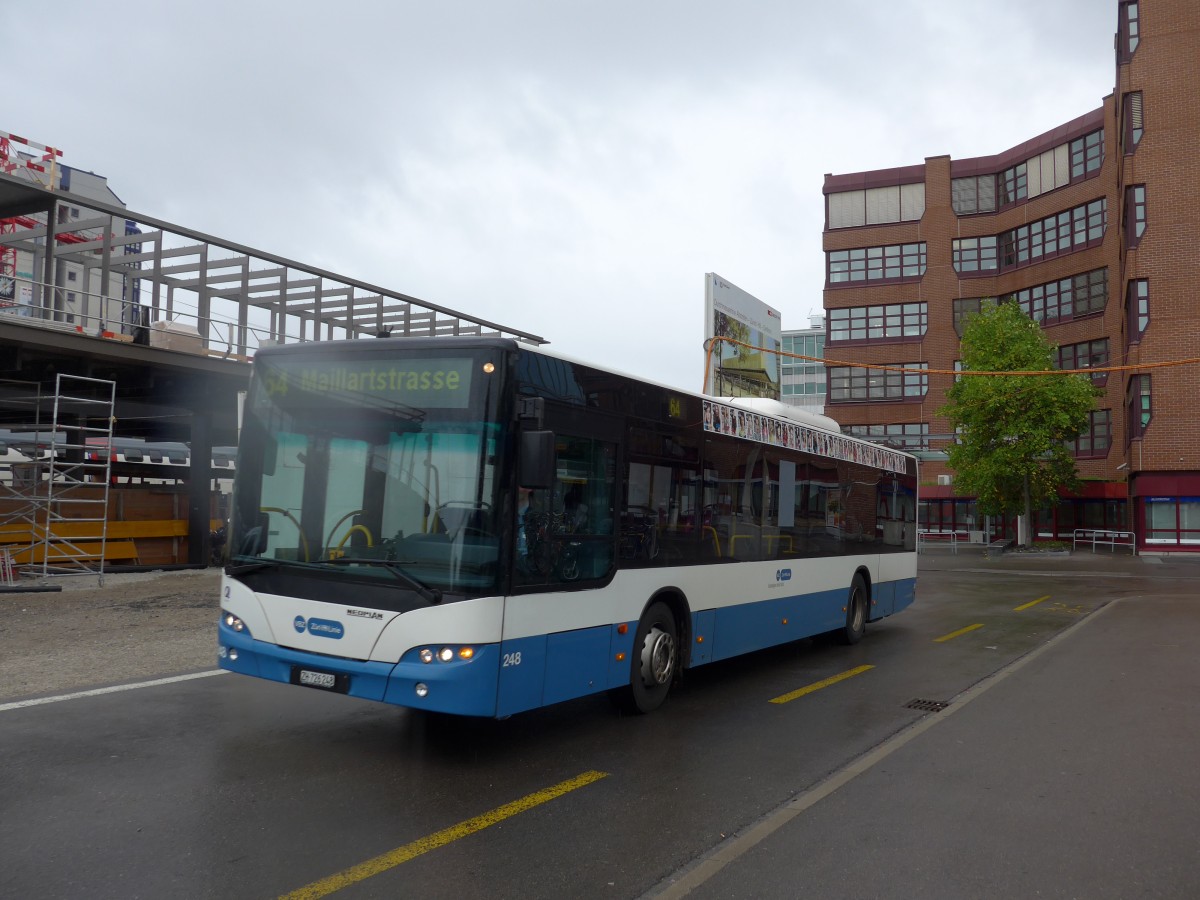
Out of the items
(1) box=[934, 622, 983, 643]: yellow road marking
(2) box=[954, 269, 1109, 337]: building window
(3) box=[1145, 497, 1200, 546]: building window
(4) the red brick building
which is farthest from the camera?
(2) box=[954, 269, 1109, 337]: building window

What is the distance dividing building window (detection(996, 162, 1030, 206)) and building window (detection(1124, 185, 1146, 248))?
39.7ft

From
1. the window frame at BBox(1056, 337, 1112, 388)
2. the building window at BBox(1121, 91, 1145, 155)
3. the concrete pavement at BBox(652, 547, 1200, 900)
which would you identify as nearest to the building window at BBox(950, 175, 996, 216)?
the window frame at BBox(1056, 337, 1112, 388)

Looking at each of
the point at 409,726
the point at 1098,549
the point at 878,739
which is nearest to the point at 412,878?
the point at 409,726

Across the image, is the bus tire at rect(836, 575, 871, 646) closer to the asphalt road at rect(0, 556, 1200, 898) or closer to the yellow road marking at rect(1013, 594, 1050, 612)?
the asphalt road at rect(0, 556, 1200, 898)

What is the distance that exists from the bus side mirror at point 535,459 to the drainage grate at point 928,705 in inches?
168

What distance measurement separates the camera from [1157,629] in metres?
13.9

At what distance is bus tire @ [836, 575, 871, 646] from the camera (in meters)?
11.8

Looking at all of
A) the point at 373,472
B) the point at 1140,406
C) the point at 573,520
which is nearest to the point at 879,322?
the point at 1140,406

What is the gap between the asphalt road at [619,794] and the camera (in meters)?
4.21

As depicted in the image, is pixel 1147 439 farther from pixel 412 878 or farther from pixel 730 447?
pixel 412 878

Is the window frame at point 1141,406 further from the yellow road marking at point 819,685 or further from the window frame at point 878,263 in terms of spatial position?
the yellow road marking at point 819,685

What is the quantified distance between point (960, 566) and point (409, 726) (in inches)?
1101

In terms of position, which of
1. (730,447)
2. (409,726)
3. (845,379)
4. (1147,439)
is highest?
(845,379)

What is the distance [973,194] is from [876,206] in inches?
216
